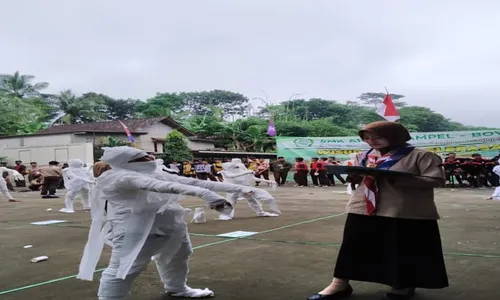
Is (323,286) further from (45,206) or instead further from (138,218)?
(45,206)

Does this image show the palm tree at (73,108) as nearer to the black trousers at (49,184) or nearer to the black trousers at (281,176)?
the black trousers at (281,176)

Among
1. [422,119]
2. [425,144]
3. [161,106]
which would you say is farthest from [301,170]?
[161,106]

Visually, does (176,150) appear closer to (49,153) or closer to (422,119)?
(49,153)

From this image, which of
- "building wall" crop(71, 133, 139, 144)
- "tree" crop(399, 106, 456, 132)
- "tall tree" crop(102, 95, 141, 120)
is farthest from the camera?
"tall tree" crop(102, 95, 141, 120)

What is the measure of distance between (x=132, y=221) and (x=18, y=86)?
4931 centimetres

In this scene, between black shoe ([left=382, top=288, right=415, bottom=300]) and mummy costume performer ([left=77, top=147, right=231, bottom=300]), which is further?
black shoe ([left=382, top=288, right=415, bottom=300])

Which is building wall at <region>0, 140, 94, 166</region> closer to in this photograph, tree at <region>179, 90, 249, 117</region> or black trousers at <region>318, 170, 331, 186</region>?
black trousers at <region>318, 170, 331, 186</region>

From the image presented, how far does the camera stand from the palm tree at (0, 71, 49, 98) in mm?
47625

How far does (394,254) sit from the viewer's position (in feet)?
12.5

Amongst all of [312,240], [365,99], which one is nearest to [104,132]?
[312,240]

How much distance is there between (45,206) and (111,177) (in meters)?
11.3

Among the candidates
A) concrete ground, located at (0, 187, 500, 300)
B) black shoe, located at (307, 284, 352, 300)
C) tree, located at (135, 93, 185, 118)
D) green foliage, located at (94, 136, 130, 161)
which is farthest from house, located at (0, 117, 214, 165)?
black shoe, located at (307, 284, 352, 300)

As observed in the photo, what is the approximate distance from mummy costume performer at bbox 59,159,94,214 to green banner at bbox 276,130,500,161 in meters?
12.1

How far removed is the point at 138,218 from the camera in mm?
3658
